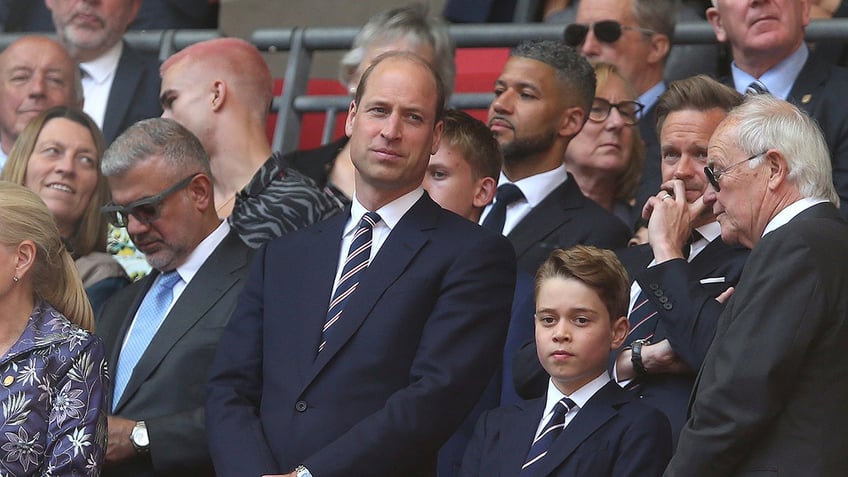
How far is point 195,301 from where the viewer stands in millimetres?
5766

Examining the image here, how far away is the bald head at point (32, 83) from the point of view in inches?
304

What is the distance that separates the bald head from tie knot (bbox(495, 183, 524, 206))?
97.3 inches

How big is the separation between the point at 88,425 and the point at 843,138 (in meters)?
3.01

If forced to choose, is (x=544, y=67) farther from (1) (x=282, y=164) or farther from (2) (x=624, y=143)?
(1) (x=282, y=164)

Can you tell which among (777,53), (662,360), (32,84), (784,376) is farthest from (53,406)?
(777,53)

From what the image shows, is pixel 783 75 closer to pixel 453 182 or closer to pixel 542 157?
pixel 542 157

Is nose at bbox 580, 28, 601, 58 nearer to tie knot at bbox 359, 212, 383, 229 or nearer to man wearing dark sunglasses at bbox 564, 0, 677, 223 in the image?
man wearing dark sunglasses at bbox 564, 0, 677, 223

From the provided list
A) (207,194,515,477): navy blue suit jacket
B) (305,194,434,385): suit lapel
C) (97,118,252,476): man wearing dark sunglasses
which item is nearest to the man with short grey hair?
(207,194,515,477): navy blue suit jacket

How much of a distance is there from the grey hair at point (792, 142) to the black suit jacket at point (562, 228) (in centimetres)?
130

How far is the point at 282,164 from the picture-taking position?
646 cm

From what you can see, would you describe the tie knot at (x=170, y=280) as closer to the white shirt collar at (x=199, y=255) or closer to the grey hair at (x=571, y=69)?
the white shirt collar at (x=199, y=255)

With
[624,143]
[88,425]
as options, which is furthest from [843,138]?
[88,425]

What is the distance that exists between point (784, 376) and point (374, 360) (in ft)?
4.08

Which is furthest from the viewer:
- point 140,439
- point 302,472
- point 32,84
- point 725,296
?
point 32,84
